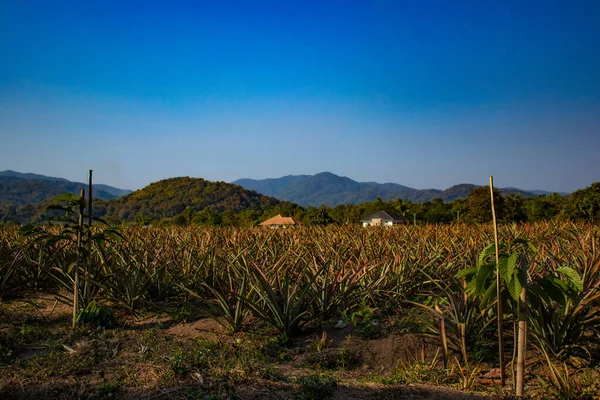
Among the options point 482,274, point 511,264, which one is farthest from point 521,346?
point 511,264

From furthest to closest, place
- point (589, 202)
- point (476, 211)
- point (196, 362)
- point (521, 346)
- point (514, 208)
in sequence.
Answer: point (514, 208) → point (476, 211) → point (589, 202) → point (196, 362) → point (521, 346)

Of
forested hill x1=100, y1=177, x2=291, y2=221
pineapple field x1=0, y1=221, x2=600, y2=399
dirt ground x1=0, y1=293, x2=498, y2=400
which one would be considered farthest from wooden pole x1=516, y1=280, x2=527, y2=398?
forested hill x1=100, y1=177, x2=291, y2=221

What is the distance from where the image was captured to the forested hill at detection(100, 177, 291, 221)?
348 feet

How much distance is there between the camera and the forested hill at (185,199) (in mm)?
106000

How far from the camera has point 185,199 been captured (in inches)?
4577

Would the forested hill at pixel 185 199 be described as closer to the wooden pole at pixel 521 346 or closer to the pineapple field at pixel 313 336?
the pineapple field at pixel 313 336

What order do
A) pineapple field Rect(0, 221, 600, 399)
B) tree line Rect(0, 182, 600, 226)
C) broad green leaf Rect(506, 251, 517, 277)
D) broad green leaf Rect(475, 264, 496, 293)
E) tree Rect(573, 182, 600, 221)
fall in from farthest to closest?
1. tree line Rect(0, 182, 600, 226)
2. tree Rect(573, 182, 600, 221)
3. pineapple field Rect(0, 221, 600, 399)
4. broad green leaf Rect(475, 264, 496, 293)
5. broad green leaf Rect(506, 251, 517, 277)

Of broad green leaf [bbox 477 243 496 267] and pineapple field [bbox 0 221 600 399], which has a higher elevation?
broad green leaf [bbox 477 243 496 267]

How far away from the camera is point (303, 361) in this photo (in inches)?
147

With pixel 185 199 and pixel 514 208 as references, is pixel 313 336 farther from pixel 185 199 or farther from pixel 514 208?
pixel 185 199

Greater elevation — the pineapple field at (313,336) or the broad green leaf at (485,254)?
the broad green leaf at (485,254)

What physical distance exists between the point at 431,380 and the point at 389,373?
368 millimetres

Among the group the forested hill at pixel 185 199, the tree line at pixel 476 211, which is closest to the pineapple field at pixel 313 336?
the tree line at pixel 476 211

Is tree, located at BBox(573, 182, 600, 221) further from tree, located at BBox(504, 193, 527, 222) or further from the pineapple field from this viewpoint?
the pineapple field
